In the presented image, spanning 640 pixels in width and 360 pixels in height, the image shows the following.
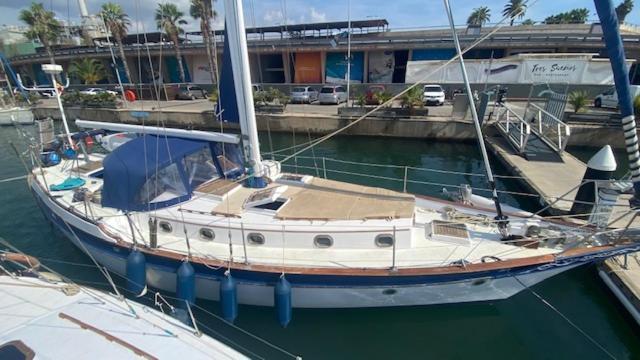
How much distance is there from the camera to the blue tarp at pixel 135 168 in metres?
6.90

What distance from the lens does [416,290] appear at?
6.25 meters

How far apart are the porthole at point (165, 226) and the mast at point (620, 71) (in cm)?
882

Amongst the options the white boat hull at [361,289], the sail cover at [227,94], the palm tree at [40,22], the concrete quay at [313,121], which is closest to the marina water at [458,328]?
the white boat hull at [361,289]

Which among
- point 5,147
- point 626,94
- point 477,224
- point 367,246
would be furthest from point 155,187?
point 5,147

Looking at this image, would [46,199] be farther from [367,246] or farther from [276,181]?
[367,246]

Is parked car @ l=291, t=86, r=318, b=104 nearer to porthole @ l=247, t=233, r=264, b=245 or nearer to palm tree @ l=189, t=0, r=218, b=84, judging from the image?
palm tree @ l=189, t=0, r=218, b=84

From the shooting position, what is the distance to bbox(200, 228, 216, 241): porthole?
695 cm

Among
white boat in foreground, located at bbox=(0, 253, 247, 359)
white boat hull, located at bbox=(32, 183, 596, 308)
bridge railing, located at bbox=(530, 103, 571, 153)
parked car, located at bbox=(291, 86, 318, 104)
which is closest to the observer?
white boat in foreground, located at bbox=(0, 253, 247, 359)

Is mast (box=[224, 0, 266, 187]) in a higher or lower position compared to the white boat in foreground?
higher

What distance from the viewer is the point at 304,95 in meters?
28.3

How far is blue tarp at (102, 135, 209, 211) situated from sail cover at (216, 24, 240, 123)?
4.01 feet

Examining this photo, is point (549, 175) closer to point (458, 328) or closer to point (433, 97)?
point (458, 328)

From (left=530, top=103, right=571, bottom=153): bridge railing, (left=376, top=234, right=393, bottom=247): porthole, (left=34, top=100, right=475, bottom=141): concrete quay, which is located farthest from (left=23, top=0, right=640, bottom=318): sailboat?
(left=530, top=103, right=571, bottom=153): bridge railing

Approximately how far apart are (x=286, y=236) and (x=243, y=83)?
3683mm
